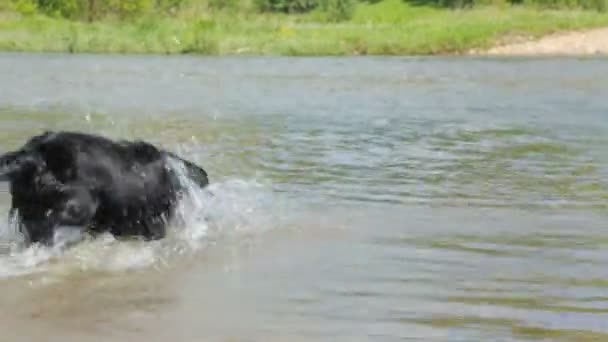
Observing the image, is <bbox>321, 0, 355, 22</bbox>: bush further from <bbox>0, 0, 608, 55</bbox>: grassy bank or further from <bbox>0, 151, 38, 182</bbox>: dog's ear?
<bbox>0, 151, 38, 182</bbox>: dog's ear

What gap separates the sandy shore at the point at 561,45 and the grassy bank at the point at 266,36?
1.81ft

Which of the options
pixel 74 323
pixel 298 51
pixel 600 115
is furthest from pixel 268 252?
pixel 298 51

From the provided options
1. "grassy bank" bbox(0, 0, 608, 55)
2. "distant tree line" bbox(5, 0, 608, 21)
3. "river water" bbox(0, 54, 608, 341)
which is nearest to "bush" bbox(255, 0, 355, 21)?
"distant tree line" bbox(5, 0, 608, 21)

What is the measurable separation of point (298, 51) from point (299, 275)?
30.8 m

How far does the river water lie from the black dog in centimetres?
15

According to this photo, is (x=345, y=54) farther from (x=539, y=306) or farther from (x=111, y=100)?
(x=539, y=306)

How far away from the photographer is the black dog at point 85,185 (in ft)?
20.3

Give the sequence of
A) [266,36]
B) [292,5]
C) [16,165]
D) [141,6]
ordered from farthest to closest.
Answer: [292,5] < [141,6] < [266,36] < [16,165]

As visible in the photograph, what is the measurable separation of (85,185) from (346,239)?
171 cm

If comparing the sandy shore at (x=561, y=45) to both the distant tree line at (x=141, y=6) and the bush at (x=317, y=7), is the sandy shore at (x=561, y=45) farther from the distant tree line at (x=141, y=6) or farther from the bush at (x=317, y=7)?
the bush at (x=317, y=7)

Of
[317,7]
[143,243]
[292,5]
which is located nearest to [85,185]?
[143,243]

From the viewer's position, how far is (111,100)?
18.1 meters

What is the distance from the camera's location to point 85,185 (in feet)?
20.5

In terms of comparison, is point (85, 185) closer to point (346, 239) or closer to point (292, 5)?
point (346, 239)
